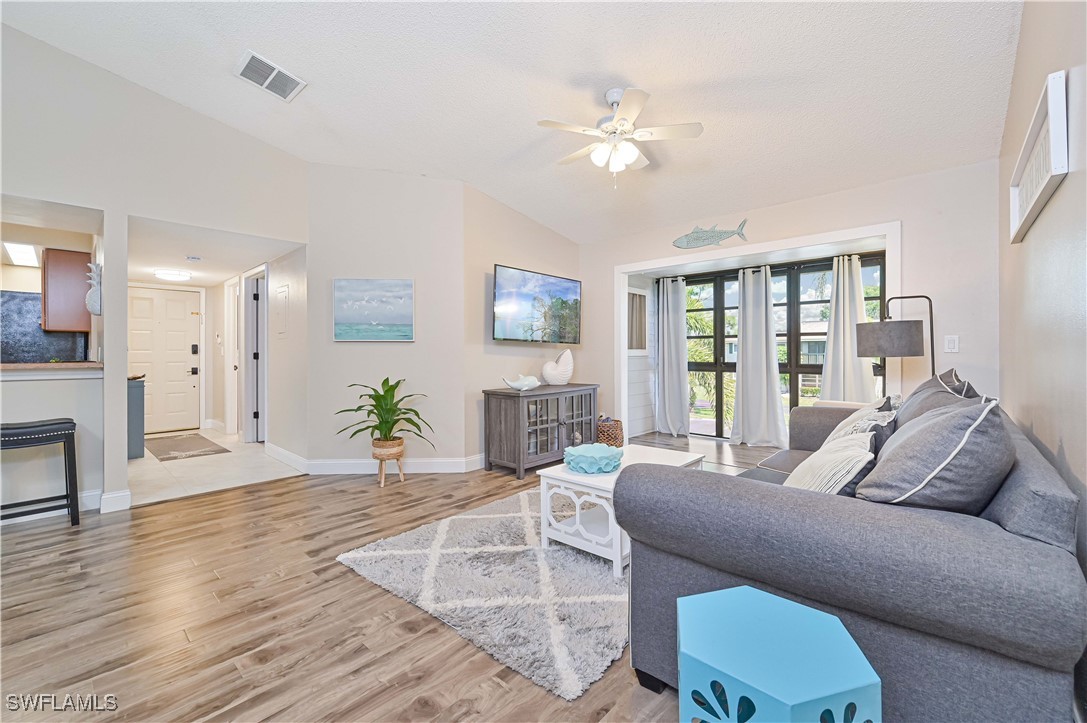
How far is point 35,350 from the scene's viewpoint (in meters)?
4.04

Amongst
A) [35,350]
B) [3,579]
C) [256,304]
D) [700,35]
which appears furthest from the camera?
[256,304]

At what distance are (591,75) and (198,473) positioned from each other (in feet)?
15.2

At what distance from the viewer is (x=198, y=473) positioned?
4.20 metres

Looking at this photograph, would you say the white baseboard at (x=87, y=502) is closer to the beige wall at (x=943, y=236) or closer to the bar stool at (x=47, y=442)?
the bar stool at (x=47, y=442)

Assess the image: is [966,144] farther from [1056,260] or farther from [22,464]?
[22,464]

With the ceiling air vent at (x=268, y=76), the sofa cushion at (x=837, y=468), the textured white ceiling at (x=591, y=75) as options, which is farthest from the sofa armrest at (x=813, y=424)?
the ceiling air vent at (x=268, y=76)

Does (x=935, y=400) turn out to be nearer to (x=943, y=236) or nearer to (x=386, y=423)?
(x=943, y=236)

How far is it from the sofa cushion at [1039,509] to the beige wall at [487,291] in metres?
3.65

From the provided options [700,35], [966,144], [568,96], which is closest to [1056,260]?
[700,35]

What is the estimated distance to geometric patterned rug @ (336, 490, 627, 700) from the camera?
64.2 inches

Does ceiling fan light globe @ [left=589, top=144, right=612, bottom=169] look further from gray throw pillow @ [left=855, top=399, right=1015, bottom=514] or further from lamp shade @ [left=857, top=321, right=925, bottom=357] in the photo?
gray throw pillow @ [left=855, top=399, right=1015, bottom=514]

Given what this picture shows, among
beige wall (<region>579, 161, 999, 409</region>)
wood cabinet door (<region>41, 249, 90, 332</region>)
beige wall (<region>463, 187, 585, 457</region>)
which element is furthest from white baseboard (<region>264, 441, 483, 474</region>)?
beige wall (<region>579, 161, 999, 409</region>)

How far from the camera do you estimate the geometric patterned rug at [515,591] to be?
1.63m

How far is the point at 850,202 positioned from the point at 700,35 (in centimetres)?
216
